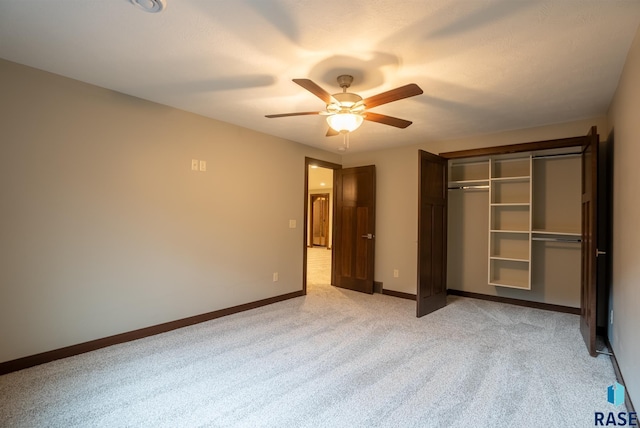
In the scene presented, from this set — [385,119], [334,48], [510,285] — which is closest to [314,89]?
[334,48]

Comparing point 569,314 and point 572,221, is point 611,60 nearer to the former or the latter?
point 572,221

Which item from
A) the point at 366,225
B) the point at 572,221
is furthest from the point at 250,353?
the point at 572,221

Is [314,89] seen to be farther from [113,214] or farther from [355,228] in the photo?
[355,228]

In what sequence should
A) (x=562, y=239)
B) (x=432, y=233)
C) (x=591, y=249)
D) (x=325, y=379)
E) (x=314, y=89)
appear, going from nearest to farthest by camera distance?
(x=314, y=89), (x=325, y=379), (x=591, y=249), (x=562, y=239), (x=432, y=233)

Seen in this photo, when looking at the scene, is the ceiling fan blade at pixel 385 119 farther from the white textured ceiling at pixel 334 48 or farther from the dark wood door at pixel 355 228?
the dark wood door at pixel 355 228

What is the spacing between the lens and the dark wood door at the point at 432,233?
399 centimetres

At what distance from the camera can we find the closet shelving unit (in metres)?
4.32

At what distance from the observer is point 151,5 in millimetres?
1727

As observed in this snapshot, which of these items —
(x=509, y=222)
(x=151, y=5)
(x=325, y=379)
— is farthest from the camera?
(x=509, y=222)

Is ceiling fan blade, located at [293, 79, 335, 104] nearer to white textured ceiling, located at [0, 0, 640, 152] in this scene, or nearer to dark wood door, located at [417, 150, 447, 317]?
white textured ceiling, located at [0, 0, 640, 152]

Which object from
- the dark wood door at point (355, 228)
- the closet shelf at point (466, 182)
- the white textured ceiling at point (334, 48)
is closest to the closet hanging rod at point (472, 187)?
the closet shelf at point (466, 182)

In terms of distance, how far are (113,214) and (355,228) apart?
354 cm

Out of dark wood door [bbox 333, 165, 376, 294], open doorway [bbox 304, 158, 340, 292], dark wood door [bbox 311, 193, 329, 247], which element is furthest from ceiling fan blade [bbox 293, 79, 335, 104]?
dark wood door [bbox 311, 193, 329, 247]

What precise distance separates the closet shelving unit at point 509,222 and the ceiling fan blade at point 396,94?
2831 mm
